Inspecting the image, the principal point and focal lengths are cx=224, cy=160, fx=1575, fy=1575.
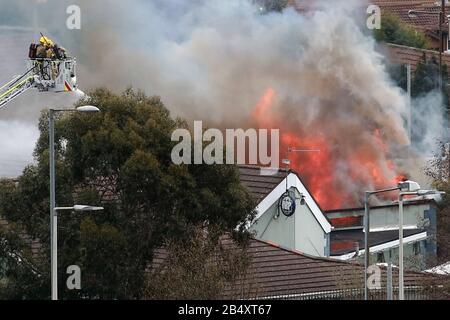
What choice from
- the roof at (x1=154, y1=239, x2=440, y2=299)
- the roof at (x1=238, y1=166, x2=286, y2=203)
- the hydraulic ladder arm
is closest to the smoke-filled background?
the hydraulic ladder arm

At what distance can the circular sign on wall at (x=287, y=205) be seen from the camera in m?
59.8

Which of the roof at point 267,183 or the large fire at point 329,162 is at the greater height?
the large fire at point 329,162

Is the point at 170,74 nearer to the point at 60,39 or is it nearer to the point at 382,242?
the point at 60,39

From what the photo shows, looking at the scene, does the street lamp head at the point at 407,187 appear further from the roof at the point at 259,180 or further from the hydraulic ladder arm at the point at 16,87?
the roof at the point at 259,180

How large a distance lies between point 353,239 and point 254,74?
8.66 meters

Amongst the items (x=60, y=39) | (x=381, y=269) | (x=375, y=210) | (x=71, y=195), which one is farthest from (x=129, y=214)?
(x=375, y=210)

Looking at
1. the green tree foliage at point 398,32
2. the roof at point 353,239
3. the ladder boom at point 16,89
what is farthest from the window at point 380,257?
the green tree foliage at point 398,32

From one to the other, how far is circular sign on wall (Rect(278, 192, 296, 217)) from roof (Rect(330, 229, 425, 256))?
6165 mm

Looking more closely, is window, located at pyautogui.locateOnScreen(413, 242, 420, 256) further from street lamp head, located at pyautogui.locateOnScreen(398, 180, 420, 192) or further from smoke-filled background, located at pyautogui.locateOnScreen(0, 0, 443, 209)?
street lamp head, located at pyautogui.locateOnScreen(398, 180, 420, 192)

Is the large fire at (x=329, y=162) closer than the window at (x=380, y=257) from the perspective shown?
No

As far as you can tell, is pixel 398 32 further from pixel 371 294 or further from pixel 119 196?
pixel 119 196

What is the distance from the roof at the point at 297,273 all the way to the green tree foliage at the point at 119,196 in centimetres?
448

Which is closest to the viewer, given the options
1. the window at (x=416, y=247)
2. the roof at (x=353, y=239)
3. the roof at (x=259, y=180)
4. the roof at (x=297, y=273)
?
the roof at (x=297, y=273)

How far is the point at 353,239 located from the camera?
70.9 m
